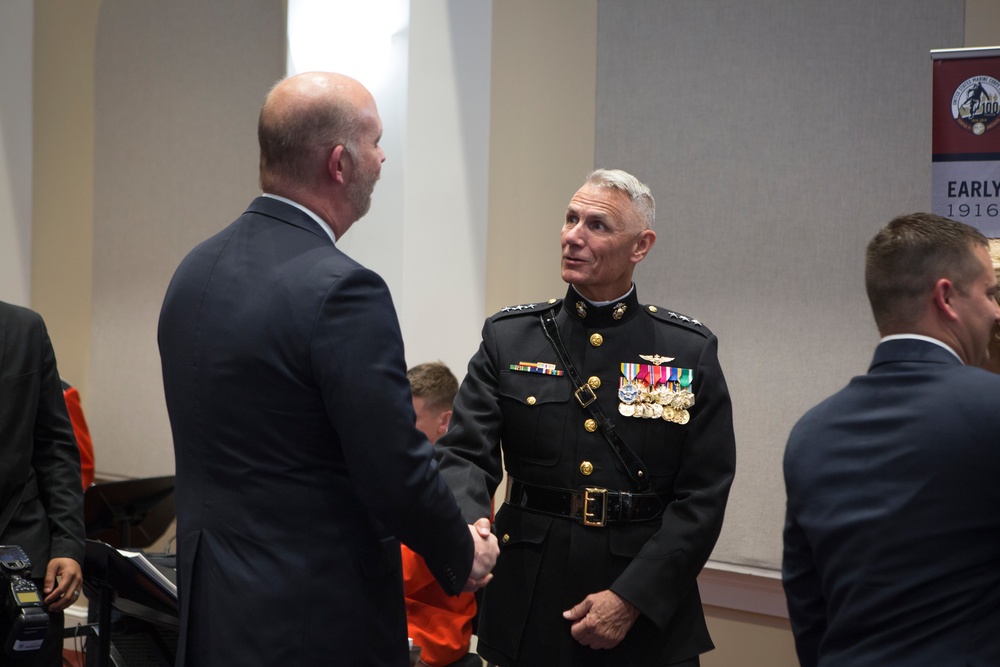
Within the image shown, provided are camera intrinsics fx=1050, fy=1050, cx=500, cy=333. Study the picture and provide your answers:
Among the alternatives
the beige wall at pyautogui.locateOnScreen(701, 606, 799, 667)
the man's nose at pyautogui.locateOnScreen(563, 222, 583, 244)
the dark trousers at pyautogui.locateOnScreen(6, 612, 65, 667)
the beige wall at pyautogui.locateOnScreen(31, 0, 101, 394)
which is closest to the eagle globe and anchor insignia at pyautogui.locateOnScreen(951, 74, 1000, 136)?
the man's nose at pyautogui.locateOnScreen(563, 222, 583, 244)

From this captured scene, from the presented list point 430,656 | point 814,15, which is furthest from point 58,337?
point 814,15

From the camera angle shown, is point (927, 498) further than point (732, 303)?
No

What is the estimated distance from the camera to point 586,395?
2369mm

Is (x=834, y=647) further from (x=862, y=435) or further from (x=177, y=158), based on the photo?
(x=177, y=158)

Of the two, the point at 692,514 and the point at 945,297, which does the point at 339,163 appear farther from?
the point at 692,514

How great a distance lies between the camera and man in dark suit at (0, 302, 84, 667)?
2715 millimetres

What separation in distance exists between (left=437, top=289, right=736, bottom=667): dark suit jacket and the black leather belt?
0.05 ft

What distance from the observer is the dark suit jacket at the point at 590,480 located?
2.25 metres

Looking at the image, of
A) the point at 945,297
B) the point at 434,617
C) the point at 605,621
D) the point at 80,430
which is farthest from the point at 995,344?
the point at 80,430

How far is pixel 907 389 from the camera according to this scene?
1.53 metres

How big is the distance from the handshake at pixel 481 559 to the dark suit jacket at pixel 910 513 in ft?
1.87

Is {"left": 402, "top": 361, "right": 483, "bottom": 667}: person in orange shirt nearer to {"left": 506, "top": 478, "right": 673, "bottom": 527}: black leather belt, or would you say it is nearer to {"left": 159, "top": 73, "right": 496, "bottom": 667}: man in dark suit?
{"left": 506, "top": 478, "right": 673, "bottom": 527}: black leather belt

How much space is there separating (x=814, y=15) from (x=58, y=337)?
13.0ft

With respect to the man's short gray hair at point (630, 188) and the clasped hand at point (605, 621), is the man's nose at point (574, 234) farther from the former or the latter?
the clasped hand at point (605, 621)
